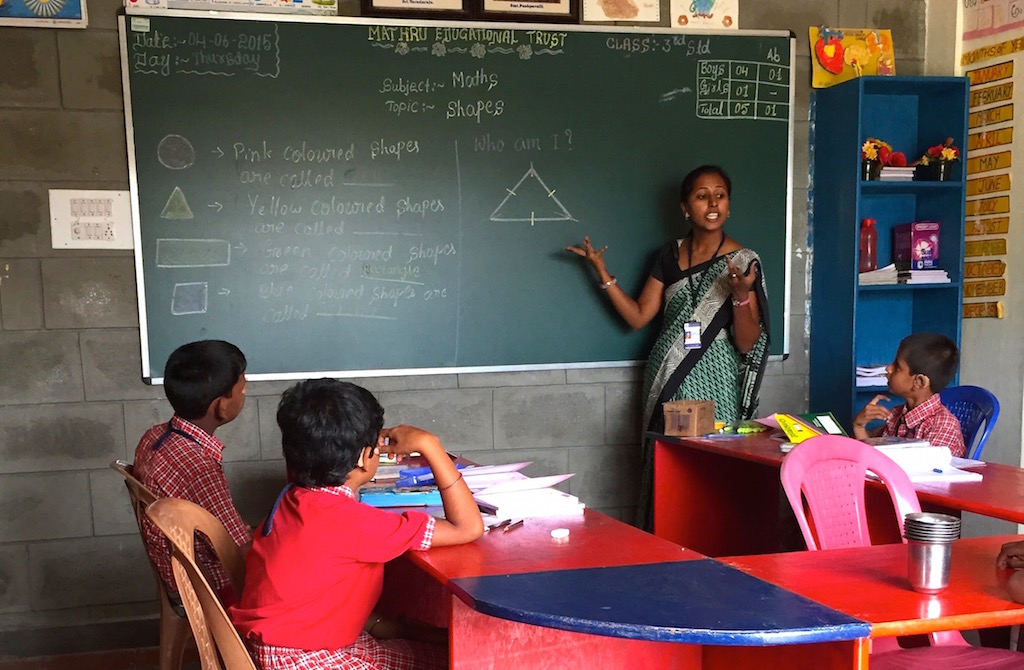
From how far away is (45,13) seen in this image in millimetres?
3592

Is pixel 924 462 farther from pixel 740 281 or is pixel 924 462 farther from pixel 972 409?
pixel 740 281

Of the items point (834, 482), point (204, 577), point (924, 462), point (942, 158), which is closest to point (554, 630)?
point (204, 577)

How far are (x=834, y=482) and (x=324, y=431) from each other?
1.35 metres

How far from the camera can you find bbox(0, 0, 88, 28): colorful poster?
357 cm

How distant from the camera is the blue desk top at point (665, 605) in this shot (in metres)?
1.34

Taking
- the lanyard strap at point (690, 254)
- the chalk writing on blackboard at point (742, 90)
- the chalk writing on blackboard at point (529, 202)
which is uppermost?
the chalk writing on blackboard at point (742, 90)

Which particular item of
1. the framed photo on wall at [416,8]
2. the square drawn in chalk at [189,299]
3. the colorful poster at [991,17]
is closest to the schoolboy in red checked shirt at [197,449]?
the square drawn in chalk at [189,299]

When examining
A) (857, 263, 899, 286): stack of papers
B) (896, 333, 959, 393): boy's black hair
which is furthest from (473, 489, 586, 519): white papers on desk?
(857, 263, 899, 286): stack of papers

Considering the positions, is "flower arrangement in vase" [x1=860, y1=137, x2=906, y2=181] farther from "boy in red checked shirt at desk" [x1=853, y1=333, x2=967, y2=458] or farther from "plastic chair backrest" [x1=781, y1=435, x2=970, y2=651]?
"plastic chair backrest" [x1=781, y1=435, x2=970, y2=651]

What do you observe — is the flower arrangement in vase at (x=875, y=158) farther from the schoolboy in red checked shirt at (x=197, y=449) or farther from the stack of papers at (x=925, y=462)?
the schoolboy in red checked shirt at (x=197, y=449)

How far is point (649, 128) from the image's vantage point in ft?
13.7

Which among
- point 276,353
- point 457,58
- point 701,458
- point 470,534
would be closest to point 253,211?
point 276,353

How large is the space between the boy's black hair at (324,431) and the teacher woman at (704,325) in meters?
2.20

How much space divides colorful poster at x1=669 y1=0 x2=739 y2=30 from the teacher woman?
66 centimetres
